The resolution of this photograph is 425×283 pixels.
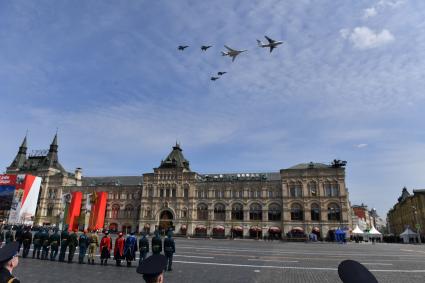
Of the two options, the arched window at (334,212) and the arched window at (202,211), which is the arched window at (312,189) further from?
the arched window at (202,211)

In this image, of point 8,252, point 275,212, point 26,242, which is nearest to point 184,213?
point 275,212

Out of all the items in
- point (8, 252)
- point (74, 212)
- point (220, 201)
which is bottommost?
point (8, 252)

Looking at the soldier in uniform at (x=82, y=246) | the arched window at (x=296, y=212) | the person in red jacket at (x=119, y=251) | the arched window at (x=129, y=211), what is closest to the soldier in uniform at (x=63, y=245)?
the soldier in uniform at (x=82, y=246)

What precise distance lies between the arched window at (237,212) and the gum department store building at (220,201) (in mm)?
80

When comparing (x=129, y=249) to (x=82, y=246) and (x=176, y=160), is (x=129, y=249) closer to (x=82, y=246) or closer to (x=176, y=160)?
(x=82, y=246)

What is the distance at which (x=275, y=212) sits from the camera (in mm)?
62188

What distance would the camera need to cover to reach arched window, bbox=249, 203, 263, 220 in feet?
206

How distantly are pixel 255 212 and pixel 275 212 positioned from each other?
3.98 m

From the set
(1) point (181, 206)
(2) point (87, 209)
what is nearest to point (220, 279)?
(1) point (181, 206)

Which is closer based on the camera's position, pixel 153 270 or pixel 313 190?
pixel 153 270

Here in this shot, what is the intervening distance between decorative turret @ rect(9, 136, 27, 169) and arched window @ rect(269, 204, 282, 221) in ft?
230

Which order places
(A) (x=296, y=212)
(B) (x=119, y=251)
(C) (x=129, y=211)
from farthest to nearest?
1. (C) (x=129, y=211)
2. (A) (x=296, y=212)
3. (B) (x=119, y=251)

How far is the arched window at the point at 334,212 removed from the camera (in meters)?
57.9

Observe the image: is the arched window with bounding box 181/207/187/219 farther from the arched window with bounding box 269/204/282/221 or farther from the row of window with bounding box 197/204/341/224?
the arched window with bounding box 269/204/282/221
